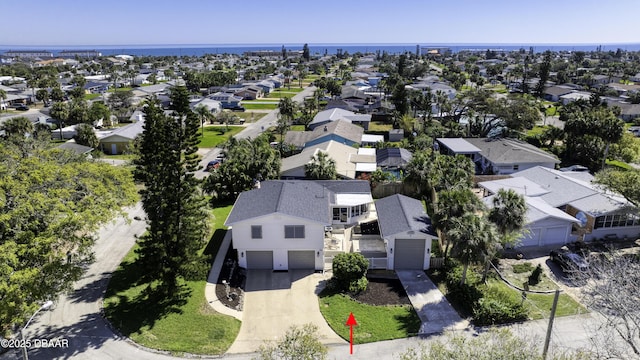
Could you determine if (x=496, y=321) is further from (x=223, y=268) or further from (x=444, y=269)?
(x=223, y=268)

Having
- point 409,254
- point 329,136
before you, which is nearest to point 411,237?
point 409,254

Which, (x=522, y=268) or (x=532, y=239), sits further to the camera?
(x=532, y=239)

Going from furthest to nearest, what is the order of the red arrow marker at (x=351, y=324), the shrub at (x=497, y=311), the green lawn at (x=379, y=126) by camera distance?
the green lawn at (x=379, y=126) → the shrub at (x=497, y=311) → the red arrow marker at (x=351, y=324)

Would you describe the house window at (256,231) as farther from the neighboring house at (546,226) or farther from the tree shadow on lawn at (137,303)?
the neighboring house at (546,226)

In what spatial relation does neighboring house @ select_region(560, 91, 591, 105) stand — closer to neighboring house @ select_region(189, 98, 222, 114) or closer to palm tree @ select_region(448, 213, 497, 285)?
neighboring house @ select_region(189, 98, 222, 114)

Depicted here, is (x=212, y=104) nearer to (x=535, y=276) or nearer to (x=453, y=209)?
(x=453, y=209)

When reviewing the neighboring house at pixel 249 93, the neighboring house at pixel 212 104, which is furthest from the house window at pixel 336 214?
the neighboring house at pixel 249 93
